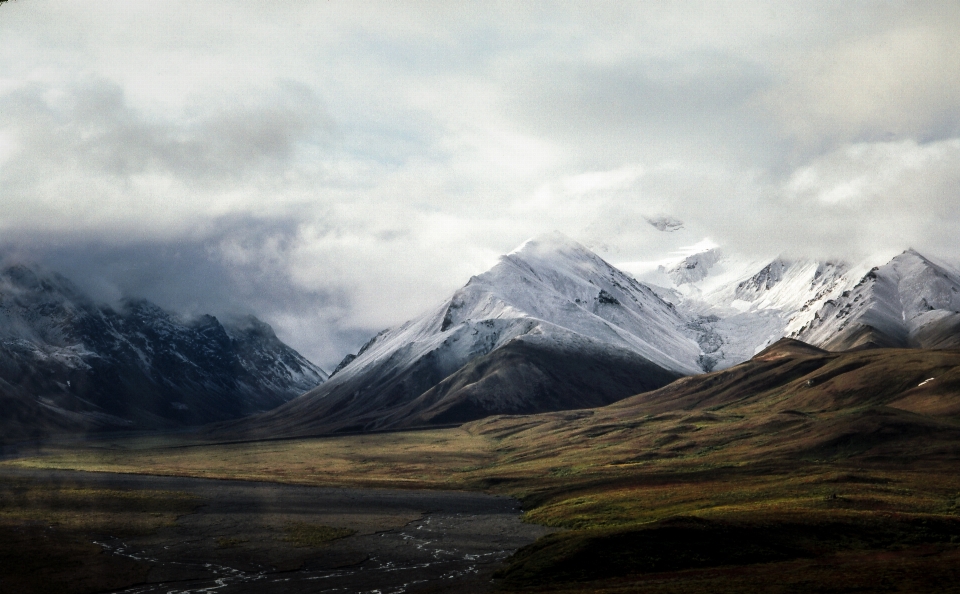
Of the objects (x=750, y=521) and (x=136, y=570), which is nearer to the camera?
(x=136, y=570)

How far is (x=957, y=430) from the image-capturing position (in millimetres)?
188375

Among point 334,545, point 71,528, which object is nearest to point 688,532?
point 334,545

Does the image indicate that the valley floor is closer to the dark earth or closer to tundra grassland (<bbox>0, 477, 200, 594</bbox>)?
the dark earth

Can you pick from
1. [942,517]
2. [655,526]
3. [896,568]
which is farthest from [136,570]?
[942,517]

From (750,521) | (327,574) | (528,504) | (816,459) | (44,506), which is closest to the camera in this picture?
(327,574)

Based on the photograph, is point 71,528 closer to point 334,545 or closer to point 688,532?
point 334,545

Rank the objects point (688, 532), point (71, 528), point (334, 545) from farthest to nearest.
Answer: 1. point (71, 528)
2. point (334, 545)
3. point (688, 532)

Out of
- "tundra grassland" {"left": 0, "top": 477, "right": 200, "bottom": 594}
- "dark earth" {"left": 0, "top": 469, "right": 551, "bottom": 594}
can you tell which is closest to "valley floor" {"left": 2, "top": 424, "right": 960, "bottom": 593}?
"dark earth" {"left": 0, "top": 469, "right": 551, "bottom": 594}

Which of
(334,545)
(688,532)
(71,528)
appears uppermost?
(71,528)

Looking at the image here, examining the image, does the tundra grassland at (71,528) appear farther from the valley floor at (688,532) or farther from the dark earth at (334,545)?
the valley floor at (688,532)

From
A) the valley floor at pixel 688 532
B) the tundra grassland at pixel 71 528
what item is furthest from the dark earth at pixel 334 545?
the tundra grassland at pixel 71 528

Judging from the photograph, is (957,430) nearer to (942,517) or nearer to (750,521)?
(942,517)

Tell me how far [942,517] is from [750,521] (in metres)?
21.9

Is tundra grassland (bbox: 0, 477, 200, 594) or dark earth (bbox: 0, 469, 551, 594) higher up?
tundra grassland (bbox: 0, 477, 200, 594)
